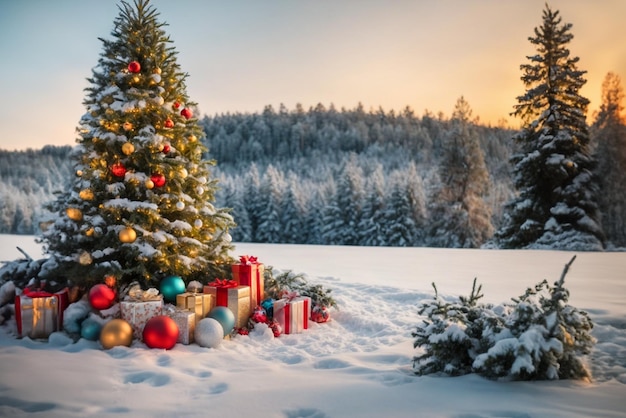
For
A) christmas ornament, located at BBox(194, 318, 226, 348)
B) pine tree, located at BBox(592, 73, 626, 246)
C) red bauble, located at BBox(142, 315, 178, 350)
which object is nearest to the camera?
red bauble, located at BBox(142, 315, 178, 350)

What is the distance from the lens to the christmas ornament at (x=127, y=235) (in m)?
5.20

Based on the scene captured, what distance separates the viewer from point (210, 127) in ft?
337

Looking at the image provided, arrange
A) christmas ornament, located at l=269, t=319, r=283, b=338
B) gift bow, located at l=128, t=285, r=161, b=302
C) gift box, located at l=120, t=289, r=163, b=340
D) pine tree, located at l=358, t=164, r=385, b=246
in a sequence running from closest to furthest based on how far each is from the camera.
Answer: gift box, located at l=120, t=289, r=163, b=340, gift bow, located at l=128, t=285, r=161, b=302, christmas ornament, located at l=269, t=319, r=283, b=338, pine tree, located at l=358, t=164, r=385, b=246

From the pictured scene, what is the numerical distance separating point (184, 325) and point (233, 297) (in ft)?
2.59

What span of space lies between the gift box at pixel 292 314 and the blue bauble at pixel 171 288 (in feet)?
4.28

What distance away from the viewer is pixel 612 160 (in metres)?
16.8

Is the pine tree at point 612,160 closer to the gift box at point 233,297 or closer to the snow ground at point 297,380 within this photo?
the snow ground at point 297,380

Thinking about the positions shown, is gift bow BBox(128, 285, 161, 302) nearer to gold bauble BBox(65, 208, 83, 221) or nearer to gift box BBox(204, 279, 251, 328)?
gift box BBox(204, 279, 251, 328)

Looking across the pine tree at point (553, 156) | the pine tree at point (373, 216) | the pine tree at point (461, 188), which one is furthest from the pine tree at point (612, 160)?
the pine tree at point (373, 216)

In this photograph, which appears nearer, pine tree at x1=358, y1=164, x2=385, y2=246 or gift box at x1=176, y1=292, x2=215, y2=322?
gift box at x1=176, y1=292, x2=215, y2=322

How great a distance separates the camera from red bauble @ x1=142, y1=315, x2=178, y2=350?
4477 millimetres

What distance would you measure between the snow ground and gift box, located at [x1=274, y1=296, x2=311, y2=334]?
147 mm

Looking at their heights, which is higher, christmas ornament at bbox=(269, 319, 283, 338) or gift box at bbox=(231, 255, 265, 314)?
gift box at bbox=(231, 255, 265, 314)

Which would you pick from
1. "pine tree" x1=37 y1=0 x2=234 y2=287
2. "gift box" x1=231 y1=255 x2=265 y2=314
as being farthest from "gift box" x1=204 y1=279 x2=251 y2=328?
"pine tree" x1=37 y1=0 x2=234 y2=287
